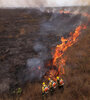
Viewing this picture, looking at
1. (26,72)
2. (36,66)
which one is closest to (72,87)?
(36,66)

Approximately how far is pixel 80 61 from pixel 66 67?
71.5 inches

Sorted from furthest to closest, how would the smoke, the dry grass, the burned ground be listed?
the smoke, the burned ground, the dry grass

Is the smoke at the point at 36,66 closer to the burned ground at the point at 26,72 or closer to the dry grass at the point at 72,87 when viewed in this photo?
the burned ground at the point at 26,72

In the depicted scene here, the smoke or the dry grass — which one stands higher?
the smoke

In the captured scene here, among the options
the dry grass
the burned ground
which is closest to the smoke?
the burned ground

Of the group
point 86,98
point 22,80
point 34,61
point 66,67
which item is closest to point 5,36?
point 34,61

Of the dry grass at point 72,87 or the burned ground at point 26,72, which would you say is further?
the burned ground at point 26,72

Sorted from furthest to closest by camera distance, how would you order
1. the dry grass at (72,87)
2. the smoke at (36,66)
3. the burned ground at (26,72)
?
the smoke at (36,66) < the burned ground at (26,72) < the dry grass at (72,87)

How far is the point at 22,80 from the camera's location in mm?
5789

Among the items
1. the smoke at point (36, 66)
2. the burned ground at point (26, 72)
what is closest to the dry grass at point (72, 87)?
the burned ground at point (26, 72)

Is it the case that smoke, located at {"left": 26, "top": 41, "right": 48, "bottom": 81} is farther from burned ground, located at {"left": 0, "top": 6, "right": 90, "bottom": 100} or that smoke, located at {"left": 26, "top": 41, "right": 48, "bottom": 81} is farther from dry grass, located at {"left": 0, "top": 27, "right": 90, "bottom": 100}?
dry grass, located at {"left": 0, "top": 27, "right": 90, "bottom": 100}

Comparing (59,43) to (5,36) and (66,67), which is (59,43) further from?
(5,36)

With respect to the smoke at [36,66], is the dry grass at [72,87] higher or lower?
lower

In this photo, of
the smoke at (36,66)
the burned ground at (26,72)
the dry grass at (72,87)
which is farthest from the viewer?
the smoke at (36,66)
